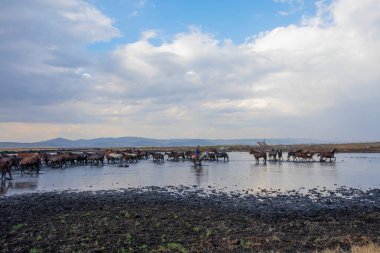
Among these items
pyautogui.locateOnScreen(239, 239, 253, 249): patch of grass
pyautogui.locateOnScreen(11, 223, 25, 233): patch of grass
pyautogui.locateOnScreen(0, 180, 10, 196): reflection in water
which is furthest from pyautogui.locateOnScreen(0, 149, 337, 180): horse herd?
pyautogui.locateOnScreen(239, 239, 253, 249): patch of grass

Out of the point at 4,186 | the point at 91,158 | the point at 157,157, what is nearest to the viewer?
the point at 4,186

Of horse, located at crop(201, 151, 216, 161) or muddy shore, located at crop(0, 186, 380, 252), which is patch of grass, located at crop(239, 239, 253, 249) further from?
horse, located at crop(201, 151, 216, 161)

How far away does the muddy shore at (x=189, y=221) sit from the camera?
9.98 m

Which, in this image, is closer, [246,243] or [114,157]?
[246,243]

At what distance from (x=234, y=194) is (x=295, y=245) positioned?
9.11 m

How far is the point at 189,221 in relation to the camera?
12.8 m

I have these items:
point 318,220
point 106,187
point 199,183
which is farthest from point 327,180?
point 106,187

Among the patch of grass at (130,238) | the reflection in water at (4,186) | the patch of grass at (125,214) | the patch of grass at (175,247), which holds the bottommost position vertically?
the reflection in water at (4,186)

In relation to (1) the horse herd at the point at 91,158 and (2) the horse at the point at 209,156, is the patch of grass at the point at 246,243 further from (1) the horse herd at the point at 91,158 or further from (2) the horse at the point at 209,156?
(2) the horse at the point at 209,156

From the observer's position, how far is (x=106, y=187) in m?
22.8

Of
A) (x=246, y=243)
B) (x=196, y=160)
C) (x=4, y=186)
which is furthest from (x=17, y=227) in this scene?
(x=196, y=160)

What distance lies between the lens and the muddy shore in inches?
393

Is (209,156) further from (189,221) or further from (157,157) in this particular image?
(189,221)

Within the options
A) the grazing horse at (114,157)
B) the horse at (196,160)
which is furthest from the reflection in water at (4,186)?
the grazing horse at (114,157)
